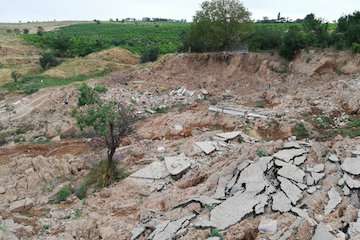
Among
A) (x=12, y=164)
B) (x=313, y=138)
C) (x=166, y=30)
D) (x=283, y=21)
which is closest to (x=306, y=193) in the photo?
(x=313, y=138)

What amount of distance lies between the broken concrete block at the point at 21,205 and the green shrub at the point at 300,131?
27.1ft

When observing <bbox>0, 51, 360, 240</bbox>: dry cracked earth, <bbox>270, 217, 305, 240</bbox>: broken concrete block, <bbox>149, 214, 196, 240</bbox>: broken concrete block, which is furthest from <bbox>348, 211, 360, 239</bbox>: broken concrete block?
<bbox>149, 214, 196, 240</bbox>: broken concrete block

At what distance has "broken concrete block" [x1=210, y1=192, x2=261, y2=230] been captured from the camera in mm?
10430

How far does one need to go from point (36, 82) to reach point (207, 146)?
19.9m

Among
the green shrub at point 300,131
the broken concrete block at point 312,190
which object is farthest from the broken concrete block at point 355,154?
the green shrub at point 300,131

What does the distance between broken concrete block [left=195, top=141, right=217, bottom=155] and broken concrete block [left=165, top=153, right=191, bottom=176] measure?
2.04ft

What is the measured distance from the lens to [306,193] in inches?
433

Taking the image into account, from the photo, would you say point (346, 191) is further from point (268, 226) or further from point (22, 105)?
point (22, 105)

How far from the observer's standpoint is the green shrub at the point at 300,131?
15.9 m

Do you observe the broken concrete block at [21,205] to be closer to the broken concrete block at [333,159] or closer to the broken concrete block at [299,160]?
the broken concrete block at [299,160]

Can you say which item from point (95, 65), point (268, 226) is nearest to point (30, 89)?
point (95, 65)

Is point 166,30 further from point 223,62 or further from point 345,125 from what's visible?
point 345,125

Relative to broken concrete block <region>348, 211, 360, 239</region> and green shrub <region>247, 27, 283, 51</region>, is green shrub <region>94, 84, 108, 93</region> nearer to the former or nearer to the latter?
green shrub <region>247, 27, 283, 51</region>

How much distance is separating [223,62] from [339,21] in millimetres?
6256
